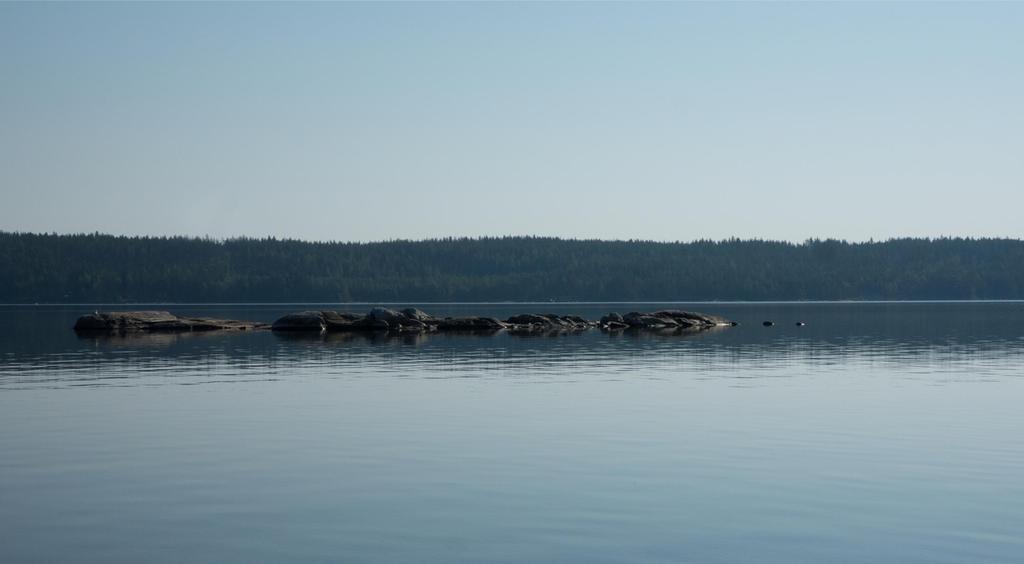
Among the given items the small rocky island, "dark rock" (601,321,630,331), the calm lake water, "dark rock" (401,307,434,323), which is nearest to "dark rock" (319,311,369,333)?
the small rocky island

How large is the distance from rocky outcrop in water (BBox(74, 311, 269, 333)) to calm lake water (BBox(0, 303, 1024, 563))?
4289 cm

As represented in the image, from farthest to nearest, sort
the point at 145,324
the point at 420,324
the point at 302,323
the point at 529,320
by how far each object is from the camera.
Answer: the point at 529,320 → the point at 145,324 → the point at 420,324 → the point at 302,323

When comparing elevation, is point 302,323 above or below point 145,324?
above

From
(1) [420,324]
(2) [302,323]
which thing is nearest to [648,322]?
(1) [420,324]

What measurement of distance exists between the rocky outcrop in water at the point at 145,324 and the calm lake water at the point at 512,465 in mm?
42893

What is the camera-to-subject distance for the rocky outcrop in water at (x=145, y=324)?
86.9 meters

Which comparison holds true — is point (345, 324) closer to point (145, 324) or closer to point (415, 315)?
point (415, 315)

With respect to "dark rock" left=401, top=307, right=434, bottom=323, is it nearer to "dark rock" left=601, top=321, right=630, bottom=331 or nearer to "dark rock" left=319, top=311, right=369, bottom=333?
"dark rock" left=319, top=311, right=369, bottom=333

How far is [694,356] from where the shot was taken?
55.2 meters

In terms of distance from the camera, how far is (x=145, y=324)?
88688mm

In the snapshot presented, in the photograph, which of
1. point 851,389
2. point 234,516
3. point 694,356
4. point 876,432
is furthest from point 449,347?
point 234,516

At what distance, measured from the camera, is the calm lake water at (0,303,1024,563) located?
1581 centimetres

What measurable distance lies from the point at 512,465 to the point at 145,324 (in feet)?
235

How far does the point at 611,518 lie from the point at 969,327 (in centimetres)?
8231
